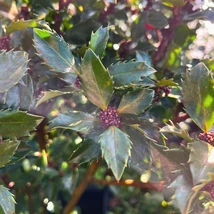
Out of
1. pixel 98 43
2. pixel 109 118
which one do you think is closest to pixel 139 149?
pixel 109 118

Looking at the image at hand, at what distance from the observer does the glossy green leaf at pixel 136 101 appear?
2.12ft

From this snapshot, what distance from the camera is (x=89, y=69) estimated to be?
61cm

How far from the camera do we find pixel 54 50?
0.64 meters

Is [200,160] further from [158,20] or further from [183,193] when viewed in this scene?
[158,20]

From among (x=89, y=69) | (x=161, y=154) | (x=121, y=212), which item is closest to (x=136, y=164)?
(x=161, y=154)

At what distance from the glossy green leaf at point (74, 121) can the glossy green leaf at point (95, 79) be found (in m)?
0.03

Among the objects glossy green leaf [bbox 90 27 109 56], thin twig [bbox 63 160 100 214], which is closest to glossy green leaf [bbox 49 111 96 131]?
glossy green leaf [bbox 90 27 109 56]

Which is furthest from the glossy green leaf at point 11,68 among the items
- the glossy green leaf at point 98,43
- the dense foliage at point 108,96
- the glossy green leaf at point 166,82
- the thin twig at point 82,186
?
the thin twig at point 82,186

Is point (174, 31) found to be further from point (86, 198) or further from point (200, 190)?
point (86, 198)

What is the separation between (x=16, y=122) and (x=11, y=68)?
0.08 meters

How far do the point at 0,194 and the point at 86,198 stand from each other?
37.3 inches

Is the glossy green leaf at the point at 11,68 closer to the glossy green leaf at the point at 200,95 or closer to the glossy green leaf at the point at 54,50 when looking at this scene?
the glossy green leaf at the point at 54,50

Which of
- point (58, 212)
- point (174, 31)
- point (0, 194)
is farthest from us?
point (58, 212)

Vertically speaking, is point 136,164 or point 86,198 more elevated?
point 136,164
